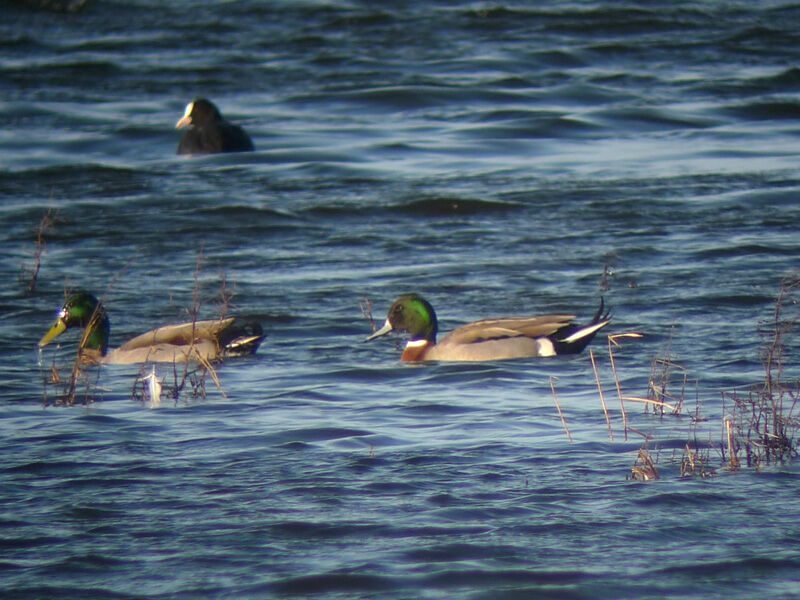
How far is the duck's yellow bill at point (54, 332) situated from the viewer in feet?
34.7

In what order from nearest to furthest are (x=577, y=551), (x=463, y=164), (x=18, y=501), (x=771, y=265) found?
1. (x=577, y=551)
2. (x=18, y=501)
3. (x=771, y=265)
4. (x=463, y=164)

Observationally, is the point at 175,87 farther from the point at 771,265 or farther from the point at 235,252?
the point at 771,265

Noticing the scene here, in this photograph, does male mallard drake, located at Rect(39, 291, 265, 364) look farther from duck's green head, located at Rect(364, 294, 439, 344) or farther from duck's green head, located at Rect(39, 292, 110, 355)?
duck's green head, located at Rect(364, 294, 439, 344)

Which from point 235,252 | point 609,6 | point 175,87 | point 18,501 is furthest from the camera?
point 609,6

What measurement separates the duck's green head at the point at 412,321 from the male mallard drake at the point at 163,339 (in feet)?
2.97

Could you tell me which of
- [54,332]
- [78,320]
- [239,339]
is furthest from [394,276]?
[54,332]

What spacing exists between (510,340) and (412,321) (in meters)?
0.78

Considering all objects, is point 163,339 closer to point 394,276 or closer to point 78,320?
point 78,320

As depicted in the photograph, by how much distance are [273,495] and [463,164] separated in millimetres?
12343

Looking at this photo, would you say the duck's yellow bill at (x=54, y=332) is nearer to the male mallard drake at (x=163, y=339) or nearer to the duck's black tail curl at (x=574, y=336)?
the male mallard drake at (x=163, y=339)

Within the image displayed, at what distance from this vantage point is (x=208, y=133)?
18719mm

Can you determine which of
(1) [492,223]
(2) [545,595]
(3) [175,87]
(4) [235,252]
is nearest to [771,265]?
(1) [492,223]

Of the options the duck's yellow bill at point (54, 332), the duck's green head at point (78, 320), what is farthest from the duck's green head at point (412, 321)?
the duck's yellow bill at point (54, 332)

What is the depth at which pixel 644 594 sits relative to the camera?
198 inches
